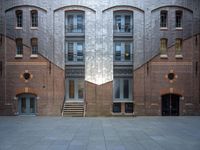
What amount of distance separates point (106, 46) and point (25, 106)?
9921mm

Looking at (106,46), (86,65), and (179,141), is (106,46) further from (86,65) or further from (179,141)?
(179,141)

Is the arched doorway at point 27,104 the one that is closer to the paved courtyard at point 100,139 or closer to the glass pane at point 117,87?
the glass pane at point 117,87

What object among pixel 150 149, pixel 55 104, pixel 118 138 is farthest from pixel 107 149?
pixel 55 104

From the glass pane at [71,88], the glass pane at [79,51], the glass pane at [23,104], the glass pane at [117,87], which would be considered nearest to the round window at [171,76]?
the glass pane at [117,87]

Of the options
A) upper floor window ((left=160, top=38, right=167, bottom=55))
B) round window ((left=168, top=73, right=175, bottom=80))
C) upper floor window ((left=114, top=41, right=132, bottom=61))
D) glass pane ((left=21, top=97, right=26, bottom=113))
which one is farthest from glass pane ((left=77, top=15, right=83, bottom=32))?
round window ((left=168, top=73, right=175, bottom=80))

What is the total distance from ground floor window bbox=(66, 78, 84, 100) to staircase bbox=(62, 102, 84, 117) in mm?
761

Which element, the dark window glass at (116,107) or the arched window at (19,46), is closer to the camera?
the dark window glass at (116,107)

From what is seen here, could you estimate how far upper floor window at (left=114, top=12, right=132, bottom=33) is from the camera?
28906 millimetres

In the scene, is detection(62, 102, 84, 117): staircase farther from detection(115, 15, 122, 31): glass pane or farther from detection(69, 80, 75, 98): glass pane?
detection(115, 15, 122, 31): glass pane

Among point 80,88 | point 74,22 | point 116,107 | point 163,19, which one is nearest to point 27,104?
point 80,88

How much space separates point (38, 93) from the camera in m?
28.2

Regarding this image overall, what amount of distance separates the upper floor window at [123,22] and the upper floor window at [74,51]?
393 centimetres

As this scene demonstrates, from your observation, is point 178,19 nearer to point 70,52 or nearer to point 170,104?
point 170,104

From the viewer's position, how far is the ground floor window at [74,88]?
2872 centimetres
